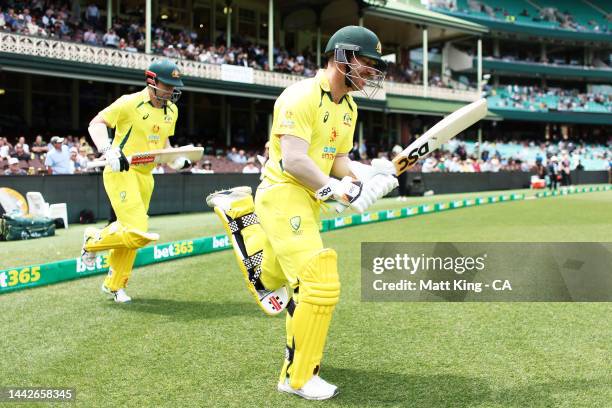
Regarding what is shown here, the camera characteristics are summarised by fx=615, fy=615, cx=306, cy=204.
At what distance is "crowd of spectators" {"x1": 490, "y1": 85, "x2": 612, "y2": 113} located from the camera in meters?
53.5

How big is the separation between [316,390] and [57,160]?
536 inches

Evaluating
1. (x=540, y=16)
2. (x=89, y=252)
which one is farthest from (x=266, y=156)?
(x=540, y=16)

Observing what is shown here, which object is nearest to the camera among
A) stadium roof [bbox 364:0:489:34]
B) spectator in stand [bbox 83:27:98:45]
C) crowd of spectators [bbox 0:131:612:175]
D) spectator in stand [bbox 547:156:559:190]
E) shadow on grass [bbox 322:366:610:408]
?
shadow on grass [bbox 322:366:610:408]

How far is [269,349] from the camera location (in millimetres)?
4770

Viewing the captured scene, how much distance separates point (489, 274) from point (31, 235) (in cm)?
932

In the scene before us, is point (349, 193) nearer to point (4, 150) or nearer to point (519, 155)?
point (4, 150)

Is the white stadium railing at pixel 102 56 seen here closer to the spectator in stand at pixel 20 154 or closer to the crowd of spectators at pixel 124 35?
the crowd of spectators at pixel 124 35

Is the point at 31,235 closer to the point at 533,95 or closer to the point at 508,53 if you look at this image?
the point at 533,95

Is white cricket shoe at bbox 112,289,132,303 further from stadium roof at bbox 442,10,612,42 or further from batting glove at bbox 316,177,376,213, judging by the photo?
stadium roof at bbox 442,10,612,42

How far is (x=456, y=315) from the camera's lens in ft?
18.9

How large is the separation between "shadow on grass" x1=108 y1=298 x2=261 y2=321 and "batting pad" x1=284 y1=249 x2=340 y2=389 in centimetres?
215

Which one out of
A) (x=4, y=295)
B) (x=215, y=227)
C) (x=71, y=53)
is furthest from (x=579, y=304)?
(x=71, y=53)

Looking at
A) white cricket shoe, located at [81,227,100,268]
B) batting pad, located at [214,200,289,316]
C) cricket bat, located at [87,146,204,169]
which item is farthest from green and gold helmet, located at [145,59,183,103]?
batting pad, located at [214,200,289,316]

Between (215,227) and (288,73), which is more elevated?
(288,73)
